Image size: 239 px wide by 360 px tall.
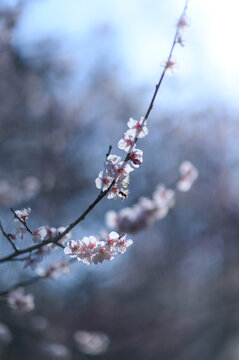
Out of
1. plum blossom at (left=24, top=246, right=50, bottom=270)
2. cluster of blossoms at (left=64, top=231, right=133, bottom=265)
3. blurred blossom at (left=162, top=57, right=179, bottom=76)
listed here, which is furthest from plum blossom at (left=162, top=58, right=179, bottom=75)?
plum blossom at (left=24, top=246, right=50, bottom=270)

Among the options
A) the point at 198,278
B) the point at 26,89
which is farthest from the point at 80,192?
the point at 198,278

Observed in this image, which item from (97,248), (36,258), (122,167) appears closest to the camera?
(122,167)

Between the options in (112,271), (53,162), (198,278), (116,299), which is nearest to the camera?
(53,162)

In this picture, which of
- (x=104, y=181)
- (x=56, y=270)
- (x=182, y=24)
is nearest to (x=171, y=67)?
(x=182, y=24)

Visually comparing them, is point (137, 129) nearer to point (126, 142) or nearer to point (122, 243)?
point (126, 142)

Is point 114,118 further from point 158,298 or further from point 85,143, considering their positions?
point 158,298

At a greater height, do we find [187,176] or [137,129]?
[187,176]

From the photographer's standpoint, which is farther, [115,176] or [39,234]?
[39,234]
